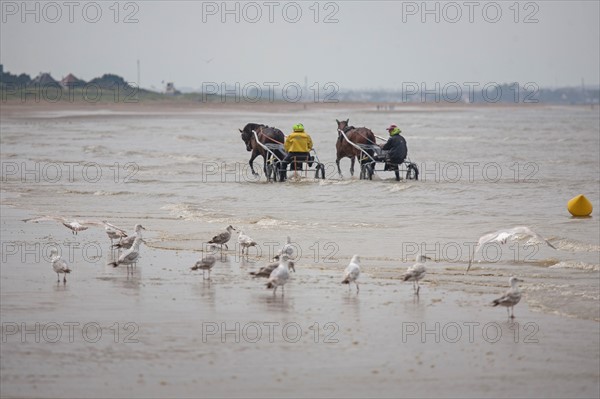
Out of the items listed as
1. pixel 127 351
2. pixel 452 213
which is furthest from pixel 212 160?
pixel 127 351

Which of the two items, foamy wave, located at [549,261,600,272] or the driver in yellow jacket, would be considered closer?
foamy wave, located at [549,261,600,272]

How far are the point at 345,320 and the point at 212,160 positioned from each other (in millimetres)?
24137

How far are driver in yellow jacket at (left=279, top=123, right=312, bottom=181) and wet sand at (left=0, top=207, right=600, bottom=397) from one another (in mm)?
11433

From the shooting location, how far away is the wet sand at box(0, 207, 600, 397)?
300 inches

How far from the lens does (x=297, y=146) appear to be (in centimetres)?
2325

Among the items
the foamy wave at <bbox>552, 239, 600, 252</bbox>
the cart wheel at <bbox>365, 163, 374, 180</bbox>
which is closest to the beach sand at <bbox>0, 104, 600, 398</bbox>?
the foamy wave at <bbox>552, 239, 600, 252</bbox>

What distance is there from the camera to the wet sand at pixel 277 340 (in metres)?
7.62

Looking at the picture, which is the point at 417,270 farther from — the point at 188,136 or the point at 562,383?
the point at 188,136

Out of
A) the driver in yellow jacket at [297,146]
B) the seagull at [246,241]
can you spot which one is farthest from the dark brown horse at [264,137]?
the seagull at [246,241]

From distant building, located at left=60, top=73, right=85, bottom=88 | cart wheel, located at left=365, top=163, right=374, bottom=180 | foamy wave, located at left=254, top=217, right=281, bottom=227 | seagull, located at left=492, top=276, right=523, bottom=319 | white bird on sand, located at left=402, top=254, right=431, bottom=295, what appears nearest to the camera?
seagull, located at left=492, top=276, right=523, bottom=319

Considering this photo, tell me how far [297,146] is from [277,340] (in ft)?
48.1

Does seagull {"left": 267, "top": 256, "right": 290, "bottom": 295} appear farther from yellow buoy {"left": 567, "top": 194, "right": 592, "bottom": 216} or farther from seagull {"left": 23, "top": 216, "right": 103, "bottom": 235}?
yellow buoy {"left": 567, "top": 194, "right": 592, "bottom": 216}

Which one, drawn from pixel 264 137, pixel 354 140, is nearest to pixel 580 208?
pixel 354 140

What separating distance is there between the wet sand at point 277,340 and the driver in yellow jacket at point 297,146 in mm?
11433
